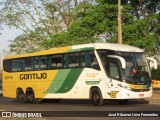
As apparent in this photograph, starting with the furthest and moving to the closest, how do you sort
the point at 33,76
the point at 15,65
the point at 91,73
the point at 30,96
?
the point at 15,65, the point at 30,96, the point at 33,76, the point at 91,73

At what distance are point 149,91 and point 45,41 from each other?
2182cm

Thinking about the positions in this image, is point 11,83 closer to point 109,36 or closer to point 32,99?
point 32,99

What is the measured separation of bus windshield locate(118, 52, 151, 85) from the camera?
23.5 m

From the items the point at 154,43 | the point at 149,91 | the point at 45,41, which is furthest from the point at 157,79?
the point at 149,91

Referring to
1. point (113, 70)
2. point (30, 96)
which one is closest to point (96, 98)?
point (113, 70)

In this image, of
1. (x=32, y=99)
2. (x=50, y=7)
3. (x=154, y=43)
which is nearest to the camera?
(x=32, y=99)

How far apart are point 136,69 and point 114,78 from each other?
1187 mm

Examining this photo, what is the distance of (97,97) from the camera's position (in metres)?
24.2

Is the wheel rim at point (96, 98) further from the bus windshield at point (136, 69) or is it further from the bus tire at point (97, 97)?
the bus windshield at point (136, 69)

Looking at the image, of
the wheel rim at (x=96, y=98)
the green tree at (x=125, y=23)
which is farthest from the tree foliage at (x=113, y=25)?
the wheel rim at (x=96, y=98)

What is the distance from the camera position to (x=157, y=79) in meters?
38.3

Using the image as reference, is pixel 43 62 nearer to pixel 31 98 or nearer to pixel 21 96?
pixel 31 98

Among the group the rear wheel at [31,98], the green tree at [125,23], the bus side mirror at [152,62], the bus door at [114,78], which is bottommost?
the rear wheel at [31,98]

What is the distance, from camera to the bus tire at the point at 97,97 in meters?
23.9
